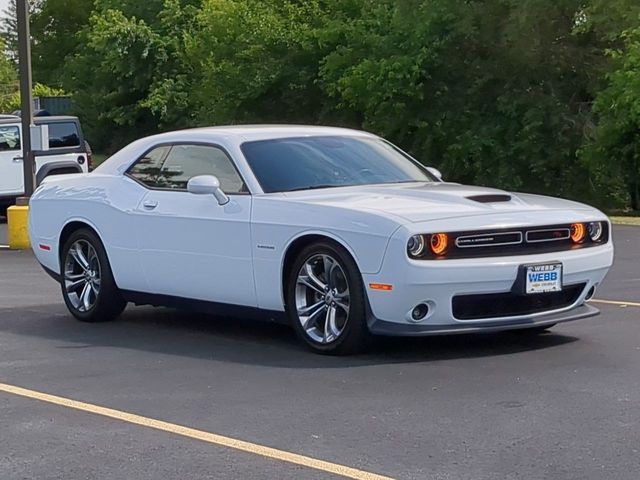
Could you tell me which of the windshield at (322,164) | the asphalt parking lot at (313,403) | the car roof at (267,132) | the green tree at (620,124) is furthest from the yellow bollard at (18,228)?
the green tree at (620,124)

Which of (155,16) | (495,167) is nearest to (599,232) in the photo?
(495,167)

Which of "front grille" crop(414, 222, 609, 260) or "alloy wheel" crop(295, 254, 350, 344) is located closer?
"front grille" crop(414, 222, 609, 260)

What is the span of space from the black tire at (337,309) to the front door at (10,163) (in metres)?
17.3

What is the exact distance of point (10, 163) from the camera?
24.5m

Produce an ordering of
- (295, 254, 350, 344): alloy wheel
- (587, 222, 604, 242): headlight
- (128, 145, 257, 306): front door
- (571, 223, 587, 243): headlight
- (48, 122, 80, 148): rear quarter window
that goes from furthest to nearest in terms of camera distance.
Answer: (48, 122, 80, 148): rear quarter window < (128, 145, 257, 306): front door < (587, 222, 604, 242): headlight < (571, 223, 587, 243): headlight < (295, 254, 350, 344): alloy wheel

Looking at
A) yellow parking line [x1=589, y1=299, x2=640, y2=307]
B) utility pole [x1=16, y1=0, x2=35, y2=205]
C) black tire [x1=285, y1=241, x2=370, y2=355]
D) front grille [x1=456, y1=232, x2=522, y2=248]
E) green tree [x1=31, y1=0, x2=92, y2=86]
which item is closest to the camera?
front grille [x1=456, y1=232, x2=522, y2=248]

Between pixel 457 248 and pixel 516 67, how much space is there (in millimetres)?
26341

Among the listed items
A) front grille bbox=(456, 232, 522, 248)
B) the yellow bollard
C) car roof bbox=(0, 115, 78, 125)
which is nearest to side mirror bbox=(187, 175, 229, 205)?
front grille bbox=(456, 232, 522, 248)

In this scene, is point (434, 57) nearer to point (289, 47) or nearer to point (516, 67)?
point (516, 67)

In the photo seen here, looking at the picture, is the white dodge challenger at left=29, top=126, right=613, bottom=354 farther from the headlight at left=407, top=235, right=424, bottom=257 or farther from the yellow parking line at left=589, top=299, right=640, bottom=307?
the yellow parking line at left=589, top=299, right=640, bottom=307

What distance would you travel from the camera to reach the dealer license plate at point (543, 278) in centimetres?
766

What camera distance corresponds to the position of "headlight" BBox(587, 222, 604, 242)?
26.9 feet

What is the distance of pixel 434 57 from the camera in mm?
33750

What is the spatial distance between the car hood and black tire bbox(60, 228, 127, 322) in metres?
1.98
